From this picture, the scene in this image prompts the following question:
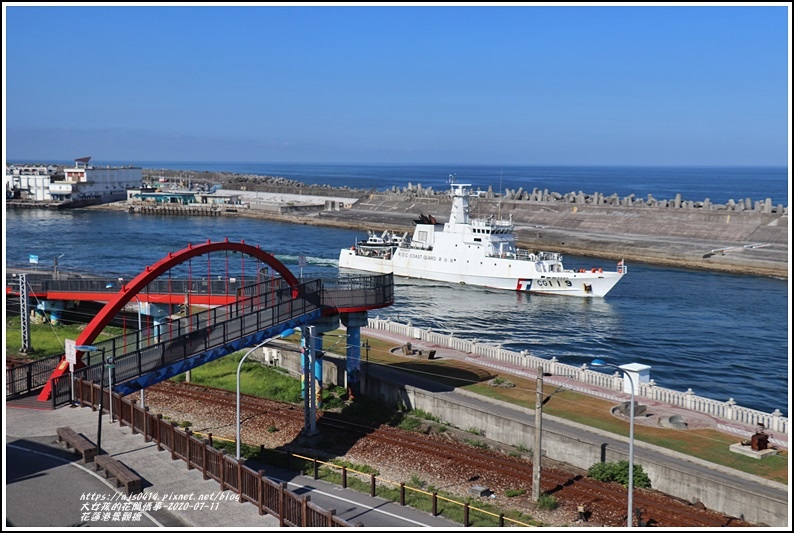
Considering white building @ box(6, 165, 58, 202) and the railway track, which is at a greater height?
white building @ box(6, 165, 58, 202)

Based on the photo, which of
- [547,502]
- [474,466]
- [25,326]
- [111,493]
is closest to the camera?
Result: [111,493]

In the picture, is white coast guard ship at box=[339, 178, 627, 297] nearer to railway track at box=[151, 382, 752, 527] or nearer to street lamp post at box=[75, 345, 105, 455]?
railway track at box=[151, 382, 752, 527]

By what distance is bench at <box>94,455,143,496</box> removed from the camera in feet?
59.7

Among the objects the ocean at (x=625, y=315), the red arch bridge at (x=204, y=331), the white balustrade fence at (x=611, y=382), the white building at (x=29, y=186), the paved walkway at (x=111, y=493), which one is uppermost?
the white building at (x=29, y=186)

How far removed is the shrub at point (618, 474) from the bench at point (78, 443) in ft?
49.5

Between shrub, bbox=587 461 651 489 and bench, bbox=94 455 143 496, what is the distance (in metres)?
14.3

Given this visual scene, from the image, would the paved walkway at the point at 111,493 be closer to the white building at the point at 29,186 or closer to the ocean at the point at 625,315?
the ocean at the point at 625,315

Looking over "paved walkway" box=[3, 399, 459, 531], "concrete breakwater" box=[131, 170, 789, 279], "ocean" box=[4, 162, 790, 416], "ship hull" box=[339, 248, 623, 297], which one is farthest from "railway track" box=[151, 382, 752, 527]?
"concrete breakwater" box=[131, 170, 789, 279]

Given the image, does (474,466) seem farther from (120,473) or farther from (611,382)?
(120,473)

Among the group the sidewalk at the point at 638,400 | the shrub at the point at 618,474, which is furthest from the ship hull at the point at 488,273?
the shrub at the point at 618,474

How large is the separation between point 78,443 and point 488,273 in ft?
188

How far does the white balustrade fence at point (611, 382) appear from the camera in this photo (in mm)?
29248

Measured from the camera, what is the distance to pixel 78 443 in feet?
66.1

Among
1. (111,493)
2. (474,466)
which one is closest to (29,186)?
(474,466)
